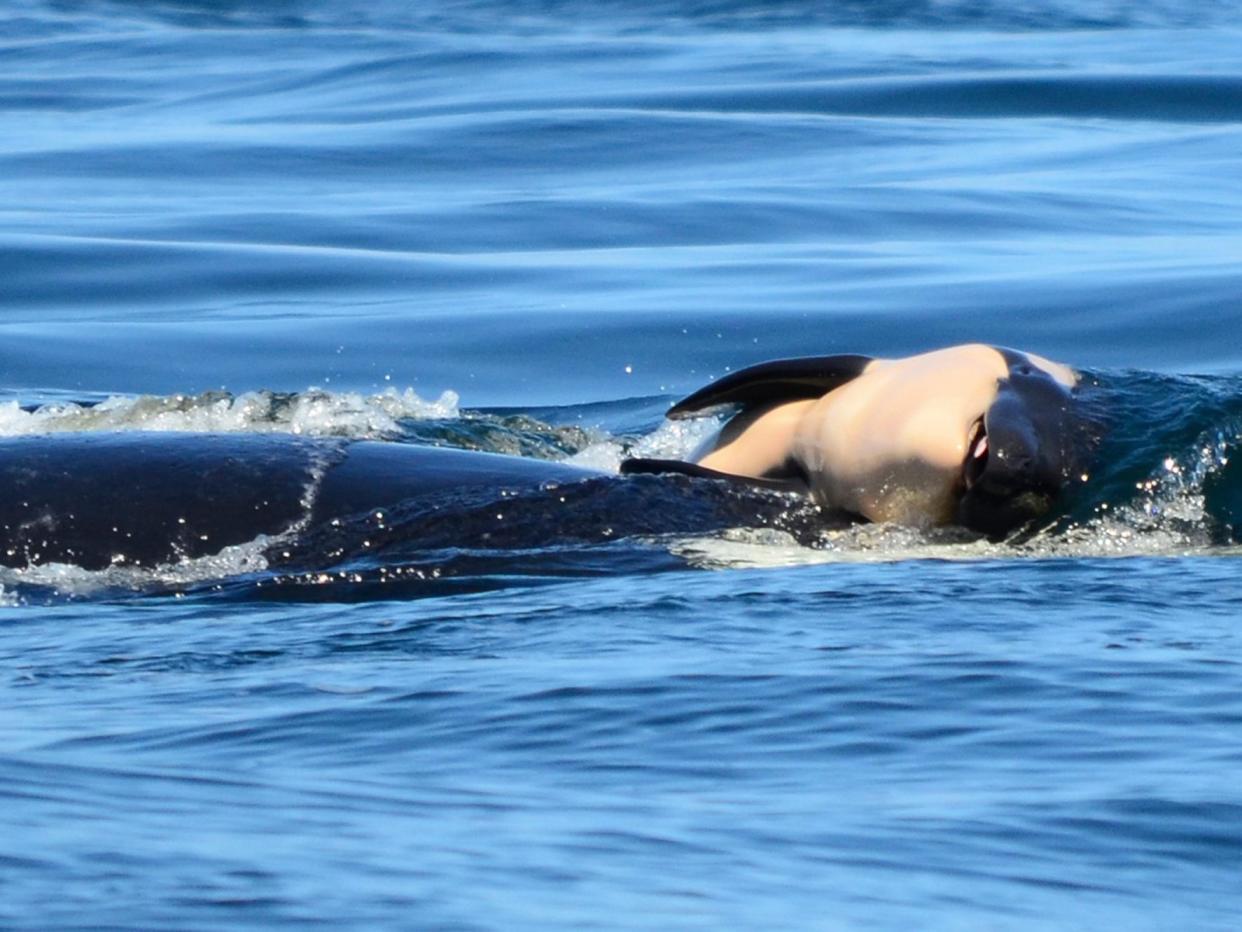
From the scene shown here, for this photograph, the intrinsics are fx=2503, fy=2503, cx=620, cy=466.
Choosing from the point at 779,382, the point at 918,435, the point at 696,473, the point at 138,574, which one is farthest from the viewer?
the point at 779,382

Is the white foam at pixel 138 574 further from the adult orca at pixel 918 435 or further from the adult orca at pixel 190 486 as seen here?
the adult orca at pixel 918 435

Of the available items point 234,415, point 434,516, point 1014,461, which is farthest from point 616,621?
point 234,415

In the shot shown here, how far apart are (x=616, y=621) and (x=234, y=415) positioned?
11.4 feet

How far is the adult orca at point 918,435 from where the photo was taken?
A: 6582mm

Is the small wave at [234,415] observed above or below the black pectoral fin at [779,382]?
below

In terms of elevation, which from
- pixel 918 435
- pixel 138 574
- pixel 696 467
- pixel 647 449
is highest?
pixel 918 435

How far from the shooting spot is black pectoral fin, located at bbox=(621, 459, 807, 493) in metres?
6.88

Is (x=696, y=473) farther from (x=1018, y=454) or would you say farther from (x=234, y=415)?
(x=234, y=415)

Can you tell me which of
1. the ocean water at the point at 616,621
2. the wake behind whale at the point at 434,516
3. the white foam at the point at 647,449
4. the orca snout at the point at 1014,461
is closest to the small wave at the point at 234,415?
the ocean water at the point at 616,621

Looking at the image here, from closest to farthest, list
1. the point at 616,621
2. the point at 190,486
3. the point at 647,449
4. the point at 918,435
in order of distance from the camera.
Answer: the point at 616,621, the point at 190,486, the point at 918,435, the point at 647,449

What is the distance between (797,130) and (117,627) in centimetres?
1697

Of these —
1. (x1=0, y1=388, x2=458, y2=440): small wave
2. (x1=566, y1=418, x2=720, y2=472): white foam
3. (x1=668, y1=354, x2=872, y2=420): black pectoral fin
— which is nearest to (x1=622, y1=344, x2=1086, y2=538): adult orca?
(x1=668, y1=354, x2=872, y2=420): black pectoral fin

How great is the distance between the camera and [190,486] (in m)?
6.46

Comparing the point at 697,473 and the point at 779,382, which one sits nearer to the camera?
the point at 697,473
